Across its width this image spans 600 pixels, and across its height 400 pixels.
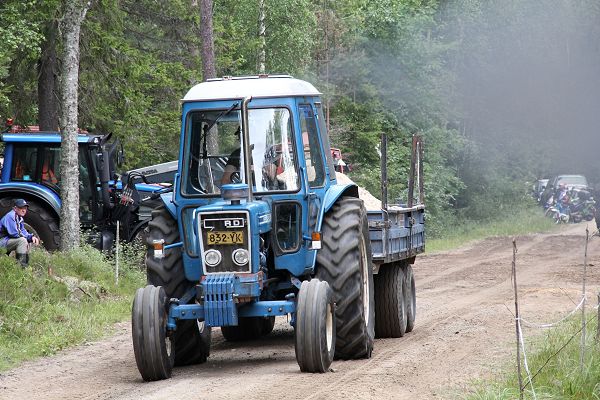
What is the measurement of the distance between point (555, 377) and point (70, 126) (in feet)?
36.7

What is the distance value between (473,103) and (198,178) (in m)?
28.1

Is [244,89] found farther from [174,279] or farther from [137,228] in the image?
[137,228]

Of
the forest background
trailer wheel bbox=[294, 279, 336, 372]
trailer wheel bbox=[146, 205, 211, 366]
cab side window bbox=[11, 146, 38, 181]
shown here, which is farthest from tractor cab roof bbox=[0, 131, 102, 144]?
trailer wheel bbox=[294, 279, 336, 372]

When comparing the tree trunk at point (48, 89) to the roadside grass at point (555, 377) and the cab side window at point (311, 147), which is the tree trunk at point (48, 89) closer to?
the cab side window at point (311, 147)

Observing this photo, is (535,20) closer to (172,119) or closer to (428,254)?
(428,254)

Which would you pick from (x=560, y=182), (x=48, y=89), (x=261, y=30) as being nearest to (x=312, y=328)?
(x=48, y=89)

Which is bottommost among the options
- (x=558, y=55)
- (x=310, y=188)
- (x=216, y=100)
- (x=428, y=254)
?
(x=428, y=254)

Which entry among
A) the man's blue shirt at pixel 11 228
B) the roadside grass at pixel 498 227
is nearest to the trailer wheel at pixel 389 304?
the man's blue shirt at pixel 11 228

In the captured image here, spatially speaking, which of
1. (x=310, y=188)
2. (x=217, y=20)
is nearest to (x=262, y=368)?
(x=310, y=188)

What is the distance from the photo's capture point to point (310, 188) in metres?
11.5

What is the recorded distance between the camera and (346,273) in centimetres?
1111

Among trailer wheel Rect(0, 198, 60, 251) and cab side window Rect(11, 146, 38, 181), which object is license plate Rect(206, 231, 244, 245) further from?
cab side window Rect(11, 146, 38, 181)

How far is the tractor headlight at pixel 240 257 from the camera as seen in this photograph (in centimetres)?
1061

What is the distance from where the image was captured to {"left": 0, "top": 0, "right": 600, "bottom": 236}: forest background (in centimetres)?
2598
